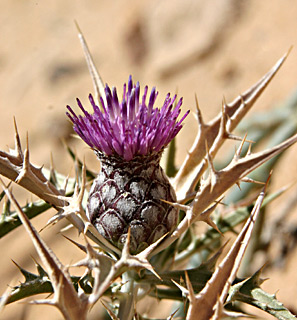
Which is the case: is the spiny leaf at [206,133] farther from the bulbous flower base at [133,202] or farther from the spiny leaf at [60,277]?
the spiny leaf at [60,277]

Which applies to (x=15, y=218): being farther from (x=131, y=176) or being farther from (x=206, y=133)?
(x=206, y=133)

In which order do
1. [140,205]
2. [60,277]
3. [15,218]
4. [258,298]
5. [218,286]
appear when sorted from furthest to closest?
1. [15,218]
2. [140,205]
3. [258,298]
4. [218,286]
5. [60,277]

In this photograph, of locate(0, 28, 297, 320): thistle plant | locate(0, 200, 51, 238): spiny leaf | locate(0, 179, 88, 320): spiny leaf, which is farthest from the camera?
locate(0, 200, 51, 238): spiny leaf

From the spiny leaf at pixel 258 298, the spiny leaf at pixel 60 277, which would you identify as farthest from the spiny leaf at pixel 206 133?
the spiny leaf at pixel 60 277

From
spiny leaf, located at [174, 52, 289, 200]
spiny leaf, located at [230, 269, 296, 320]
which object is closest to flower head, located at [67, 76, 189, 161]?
spiny leaf, located at [174, 52, 289, 200]

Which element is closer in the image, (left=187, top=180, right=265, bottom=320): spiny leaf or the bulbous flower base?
(left=187, top=180, right=265, bottom=320): spiny leaf

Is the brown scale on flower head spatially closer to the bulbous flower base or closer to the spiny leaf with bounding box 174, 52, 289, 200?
the bulbous flower base

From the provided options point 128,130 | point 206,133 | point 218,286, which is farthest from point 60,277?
point 206,133

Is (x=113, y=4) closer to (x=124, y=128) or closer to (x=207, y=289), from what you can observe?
(x=124, y=128)

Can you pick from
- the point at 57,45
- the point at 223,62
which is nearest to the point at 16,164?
the point at 223,62
